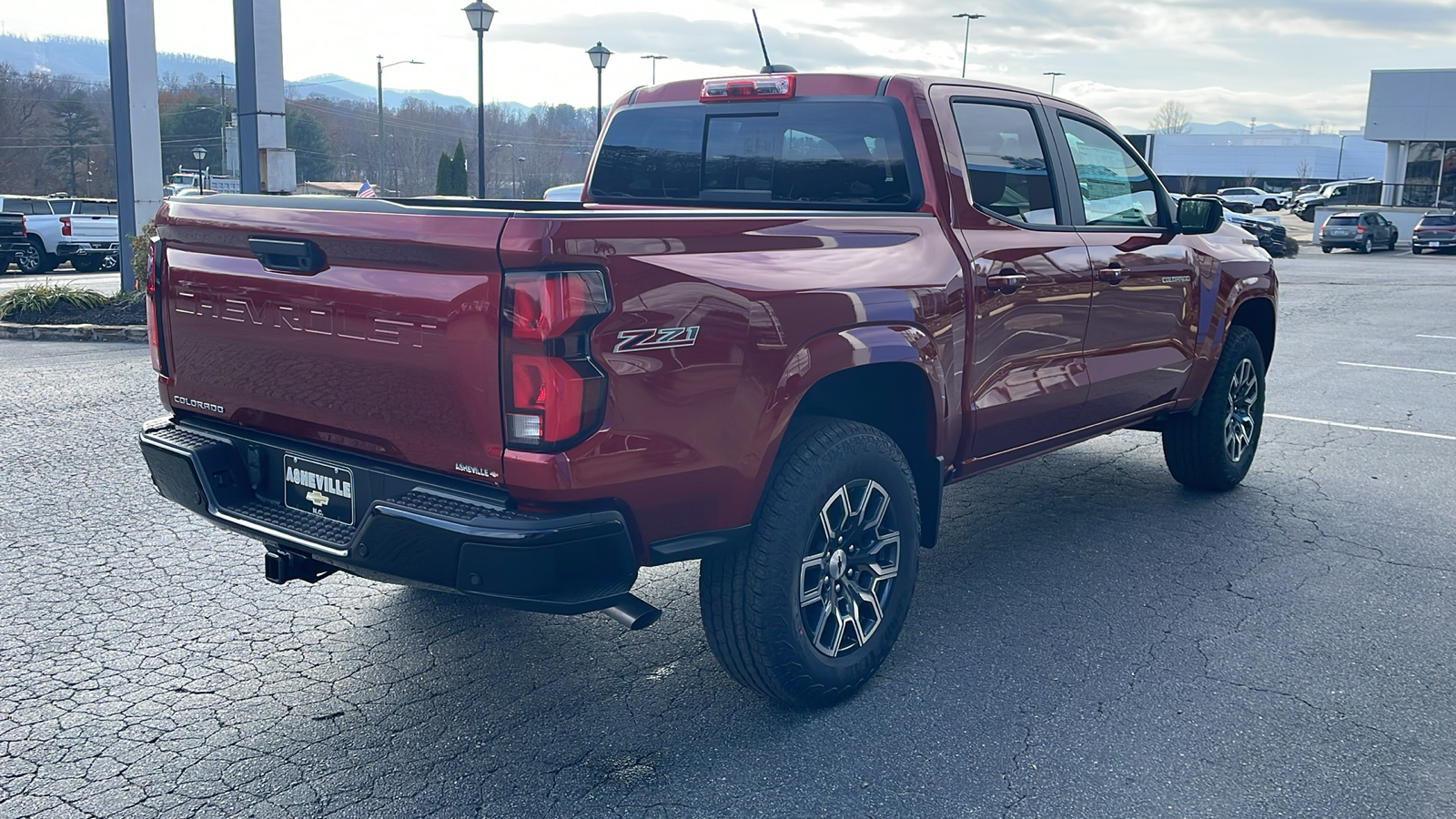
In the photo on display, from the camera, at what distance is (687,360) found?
2.97m

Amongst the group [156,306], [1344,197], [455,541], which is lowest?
[455,541]

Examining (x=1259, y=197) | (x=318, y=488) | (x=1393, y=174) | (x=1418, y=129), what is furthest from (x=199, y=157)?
(x=318, y=488)

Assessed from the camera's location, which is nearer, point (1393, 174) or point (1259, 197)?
point (1393, 174)

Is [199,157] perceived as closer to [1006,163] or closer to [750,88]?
[750,88]

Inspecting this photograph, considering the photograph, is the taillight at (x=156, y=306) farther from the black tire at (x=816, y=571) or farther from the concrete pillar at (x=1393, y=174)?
the concrete pillar at (x=1393, y=174)

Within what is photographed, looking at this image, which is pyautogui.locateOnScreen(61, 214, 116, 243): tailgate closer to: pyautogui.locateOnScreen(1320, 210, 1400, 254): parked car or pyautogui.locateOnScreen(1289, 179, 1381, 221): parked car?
pyautogui.locateOnScreen(1320, 210, 1400, 254): parked car

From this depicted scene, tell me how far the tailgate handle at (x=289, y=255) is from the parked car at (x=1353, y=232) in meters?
39.8

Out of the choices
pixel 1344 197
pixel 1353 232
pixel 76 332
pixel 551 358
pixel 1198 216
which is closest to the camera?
pixel 551 358

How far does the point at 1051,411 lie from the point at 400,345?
2696 mm

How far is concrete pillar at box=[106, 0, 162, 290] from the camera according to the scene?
45.7 feet

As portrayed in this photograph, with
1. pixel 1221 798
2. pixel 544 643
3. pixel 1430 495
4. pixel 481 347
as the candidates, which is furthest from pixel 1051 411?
pixel 1430 495

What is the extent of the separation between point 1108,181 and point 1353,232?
3685 cm

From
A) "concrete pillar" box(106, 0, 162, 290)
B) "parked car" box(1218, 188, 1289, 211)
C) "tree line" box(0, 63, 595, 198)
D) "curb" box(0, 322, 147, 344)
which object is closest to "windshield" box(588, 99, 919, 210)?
"curb" box(0, 322, 147, 344)

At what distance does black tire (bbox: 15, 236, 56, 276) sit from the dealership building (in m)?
47.1
